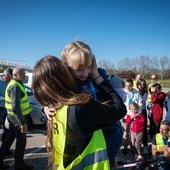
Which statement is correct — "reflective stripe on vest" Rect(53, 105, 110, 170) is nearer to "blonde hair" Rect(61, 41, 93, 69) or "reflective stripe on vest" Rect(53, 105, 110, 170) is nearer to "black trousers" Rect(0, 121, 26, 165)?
"blonde hair" Rect(61, 41, 93, 69)

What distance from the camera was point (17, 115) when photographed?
3.69 metres

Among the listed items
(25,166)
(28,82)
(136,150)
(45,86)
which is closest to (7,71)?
(25,166)

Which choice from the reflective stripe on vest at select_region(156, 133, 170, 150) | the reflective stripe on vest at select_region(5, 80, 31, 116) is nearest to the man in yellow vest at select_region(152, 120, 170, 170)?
the reflective stripe on vest at select_region(156, 133, 170, 150)

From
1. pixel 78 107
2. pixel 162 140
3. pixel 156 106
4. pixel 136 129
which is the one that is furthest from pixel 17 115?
pixel 156 106

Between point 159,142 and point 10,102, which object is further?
point 159,142

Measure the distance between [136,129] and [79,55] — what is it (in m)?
3.78

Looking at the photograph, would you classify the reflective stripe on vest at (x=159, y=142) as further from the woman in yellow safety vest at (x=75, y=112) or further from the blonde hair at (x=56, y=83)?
the blonde hair at (x=56, y=83)

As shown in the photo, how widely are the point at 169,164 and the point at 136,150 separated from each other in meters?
1.44

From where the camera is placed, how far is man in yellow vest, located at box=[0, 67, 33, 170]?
3684mm

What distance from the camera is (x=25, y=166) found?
155 inches

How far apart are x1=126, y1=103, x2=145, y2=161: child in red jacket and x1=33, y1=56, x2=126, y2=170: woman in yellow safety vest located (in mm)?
3519

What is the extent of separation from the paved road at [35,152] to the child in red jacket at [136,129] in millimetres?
1844

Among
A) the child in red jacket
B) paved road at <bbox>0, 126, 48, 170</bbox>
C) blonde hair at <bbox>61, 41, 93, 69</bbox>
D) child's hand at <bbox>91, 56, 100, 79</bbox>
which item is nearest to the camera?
blonde hair at <bbox>61, 41, 93, 69</bbox>

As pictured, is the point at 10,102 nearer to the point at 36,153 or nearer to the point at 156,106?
the point at 36,153
